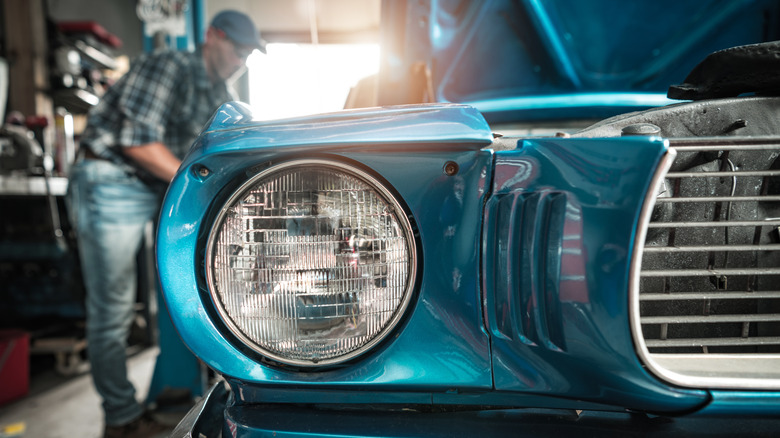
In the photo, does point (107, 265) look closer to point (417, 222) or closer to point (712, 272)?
point (417, 222)

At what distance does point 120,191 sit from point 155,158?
22 centimetres

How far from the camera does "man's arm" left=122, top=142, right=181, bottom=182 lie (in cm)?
160

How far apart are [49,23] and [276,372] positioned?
23.5ft

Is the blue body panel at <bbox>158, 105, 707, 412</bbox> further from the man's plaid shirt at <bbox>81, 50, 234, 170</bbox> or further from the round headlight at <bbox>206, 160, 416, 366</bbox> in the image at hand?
the man's plaid shirt at <bbox>81, 50, 234, 170</bbox>

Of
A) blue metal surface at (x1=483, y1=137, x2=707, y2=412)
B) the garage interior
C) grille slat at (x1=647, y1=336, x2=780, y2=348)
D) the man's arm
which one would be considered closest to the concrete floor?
the garage interior

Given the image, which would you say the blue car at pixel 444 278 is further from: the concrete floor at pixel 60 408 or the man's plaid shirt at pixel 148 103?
the concrete floor at pixel 60 408

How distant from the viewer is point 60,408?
2010mm

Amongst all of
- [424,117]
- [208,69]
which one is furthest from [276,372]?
[208,69]

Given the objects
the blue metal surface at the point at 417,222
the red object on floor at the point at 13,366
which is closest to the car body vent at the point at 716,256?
the blue metal surface at the point at 417,222

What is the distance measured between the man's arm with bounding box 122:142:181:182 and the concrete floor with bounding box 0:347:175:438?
3.85 feet

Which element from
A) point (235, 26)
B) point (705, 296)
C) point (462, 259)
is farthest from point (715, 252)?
point (235, 26)

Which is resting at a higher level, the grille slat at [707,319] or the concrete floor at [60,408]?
the grille slat at [707,319]

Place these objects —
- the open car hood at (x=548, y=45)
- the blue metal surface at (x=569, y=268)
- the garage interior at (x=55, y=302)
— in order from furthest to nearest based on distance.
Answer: the garage interior at (x=55, y=302)
the open car hood at (x=548, y=45)
the blue metal surface at (x=569, y=268)

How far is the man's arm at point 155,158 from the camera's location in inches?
62.9
